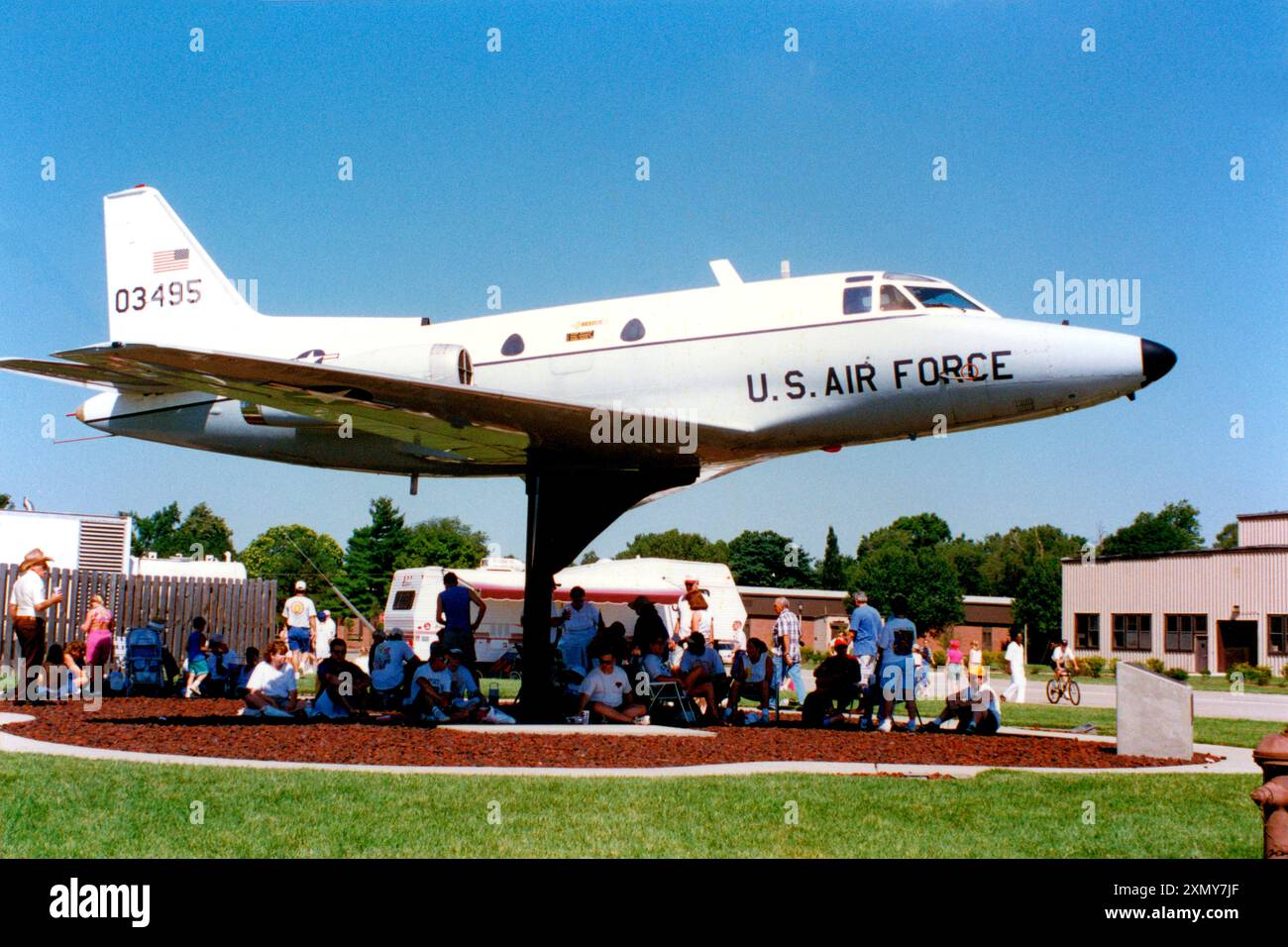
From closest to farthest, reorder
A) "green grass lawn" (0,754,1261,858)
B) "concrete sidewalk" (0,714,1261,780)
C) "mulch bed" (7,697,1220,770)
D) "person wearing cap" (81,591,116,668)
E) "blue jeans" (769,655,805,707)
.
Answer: "green grass lawn" (0,754,1261,858)
"concrete sidewalk" (0,714,1261,780)
"mulch bed" (7,697,1220,770)
"blue jeans" (769,655,805,707)
"person wearing cap" (81,591,116,668)

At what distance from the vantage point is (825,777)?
1079 centimetres

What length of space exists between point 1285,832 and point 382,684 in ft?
42.7

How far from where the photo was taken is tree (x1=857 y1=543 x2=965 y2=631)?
79875mm

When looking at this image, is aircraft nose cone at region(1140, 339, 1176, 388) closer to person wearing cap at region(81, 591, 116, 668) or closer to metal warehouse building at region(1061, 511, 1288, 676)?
person wearing cap at region(81, 591, 116, 668)

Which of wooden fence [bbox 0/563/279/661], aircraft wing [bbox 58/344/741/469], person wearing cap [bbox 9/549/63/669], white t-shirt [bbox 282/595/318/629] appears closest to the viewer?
aircraft wing [bbox 58/344/741/469]

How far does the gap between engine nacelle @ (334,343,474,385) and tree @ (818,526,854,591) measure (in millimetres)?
98688

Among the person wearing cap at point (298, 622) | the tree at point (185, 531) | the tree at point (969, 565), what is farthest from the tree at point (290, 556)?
the person wearing cap at point (298, 622)

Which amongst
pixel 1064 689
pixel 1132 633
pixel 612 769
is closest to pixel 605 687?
pixel 612 769

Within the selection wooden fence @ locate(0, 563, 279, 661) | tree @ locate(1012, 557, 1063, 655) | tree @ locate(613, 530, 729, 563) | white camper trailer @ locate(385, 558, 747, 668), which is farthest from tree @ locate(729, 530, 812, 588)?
wooden fence @ locate(0, 563, 279, 661)

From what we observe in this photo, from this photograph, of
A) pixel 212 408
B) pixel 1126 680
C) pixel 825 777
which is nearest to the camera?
pixel 825 777

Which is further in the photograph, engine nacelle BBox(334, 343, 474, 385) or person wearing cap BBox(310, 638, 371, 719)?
engine nacelle BBox(334, 343, 474, 385)

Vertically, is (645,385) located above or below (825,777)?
above
